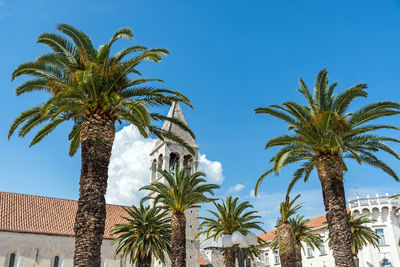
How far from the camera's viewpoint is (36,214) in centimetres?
3881

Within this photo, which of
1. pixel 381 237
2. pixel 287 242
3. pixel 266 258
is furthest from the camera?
pixel 266 258

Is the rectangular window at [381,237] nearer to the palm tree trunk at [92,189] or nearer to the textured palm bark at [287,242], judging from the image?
the textured palm bark at [287,242]

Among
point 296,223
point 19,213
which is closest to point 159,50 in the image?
point 296,223

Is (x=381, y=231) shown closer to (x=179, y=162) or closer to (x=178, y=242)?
(x=179, y=162)

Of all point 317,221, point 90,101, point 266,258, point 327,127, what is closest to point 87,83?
point 90,101

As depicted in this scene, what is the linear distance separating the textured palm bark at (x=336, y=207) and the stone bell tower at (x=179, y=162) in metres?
24.9

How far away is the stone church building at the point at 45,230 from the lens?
35625 millimetres

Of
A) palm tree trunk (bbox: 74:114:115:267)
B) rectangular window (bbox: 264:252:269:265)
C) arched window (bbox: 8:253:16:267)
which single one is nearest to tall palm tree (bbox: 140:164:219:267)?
palm tree trunk (bbox: 74:114:115:267)

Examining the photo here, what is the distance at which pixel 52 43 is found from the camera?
51.6ft

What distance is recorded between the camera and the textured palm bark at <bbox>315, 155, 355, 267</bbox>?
16859 millimetres

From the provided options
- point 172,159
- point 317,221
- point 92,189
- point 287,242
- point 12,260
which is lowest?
point 12,260

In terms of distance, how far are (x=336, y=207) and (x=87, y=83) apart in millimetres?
12558

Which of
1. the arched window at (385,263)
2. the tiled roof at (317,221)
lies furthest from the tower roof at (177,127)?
the arched window at (385,263)

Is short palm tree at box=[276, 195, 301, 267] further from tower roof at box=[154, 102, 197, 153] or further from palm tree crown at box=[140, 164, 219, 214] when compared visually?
tower roof at box=[154, 102, 197, 153]
